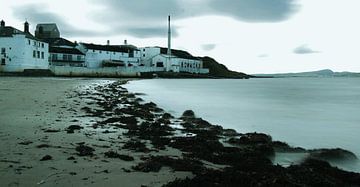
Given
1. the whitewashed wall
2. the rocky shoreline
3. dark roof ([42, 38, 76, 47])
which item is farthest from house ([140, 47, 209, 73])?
the rocky shoreline

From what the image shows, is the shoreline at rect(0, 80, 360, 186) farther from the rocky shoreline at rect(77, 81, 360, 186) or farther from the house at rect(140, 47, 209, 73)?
the house at rect(140, 47, 209, 73)

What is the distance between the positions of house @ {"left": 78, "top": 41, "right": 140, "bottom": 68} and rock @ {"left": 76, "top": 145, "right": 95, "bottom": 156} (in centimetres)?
6683

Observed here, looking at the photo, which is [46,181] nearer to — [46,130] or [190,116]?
[46,130]

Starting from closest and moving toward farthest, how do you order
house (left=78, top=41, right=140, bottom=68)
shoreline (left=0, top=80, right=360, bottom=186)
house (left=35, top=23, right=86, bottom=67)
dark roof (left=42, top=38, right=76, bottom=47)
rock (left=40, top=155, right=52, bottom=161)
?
shoreline (left=0, top=80, right=360, bottom=186), rock (left=40, top=155, right=52, bottom=161), house (left=35, top=23, right=86, bottom=67), dark roof (left=42, top=38, right=76, bottom=47), house (left=78, top=41, right=140, bottom=68)

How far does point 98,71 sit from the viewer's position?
6206 cm

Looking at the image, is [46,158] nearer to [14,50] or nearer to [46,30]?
[14,50]

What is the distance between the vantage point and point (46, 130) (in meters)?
7.60

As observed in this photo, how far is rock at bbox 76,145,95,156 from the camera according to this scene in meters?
5.62

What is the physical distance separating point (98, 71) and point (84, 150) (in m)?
57.6

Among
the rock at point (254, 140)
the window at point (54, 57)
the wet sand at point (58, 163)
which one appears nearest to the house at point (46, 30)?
the window at point (54, 57)

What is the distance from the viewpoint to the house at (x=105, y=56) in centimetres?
7144

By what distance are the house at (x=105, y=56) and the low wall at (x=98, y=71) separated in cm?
599

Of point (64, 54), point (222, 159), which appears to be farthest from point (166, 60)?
point (222, 159)

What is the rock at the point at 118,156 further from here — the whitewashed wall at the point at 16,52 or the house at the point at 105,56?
the house at the point at 105,56
